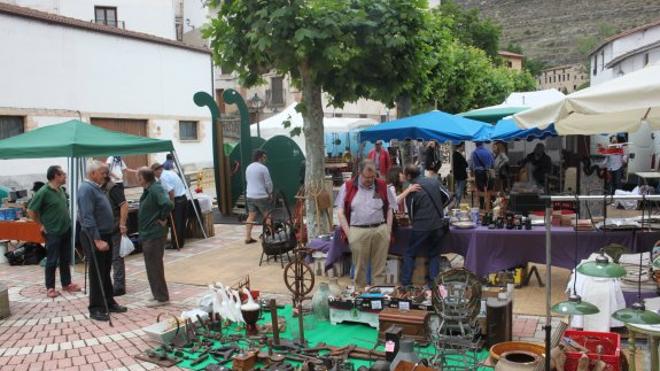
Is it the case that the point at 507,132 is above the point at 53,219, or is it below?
above

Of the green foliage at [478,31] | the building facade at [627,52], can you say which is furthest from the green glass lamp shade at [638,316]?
the green foliage at [478,31]

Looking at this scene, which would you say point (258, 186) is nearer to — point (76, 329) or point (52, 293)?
point (52, 293)

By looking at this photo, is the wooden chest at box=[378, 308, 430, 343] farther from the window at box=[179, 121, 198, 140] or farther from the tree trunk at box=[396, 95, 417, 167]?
the window at box=[179, 121, 198, 140]

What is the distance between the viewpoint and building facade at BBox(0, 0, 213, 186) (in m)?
17.7

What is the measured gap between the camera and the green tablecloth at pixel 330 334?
16.8ft

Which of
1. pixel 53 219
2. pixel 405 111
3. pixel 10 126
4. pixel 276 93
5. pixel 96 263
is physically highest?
pixel 276 93

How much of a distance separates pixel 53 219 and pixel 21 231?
273 cm

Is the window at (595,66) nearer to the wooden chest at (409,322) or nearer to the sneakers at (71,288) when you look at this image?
the wooden chest at (409,322)

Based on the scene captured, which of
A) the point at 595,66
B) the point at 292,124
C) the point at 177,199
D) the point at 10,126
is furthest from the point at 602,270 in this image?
the point at 595,66

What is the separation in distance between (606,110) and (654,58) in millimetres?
21788

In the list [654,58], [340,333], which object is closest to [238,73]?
[340,333]

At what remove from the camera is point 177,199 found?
10195 mm

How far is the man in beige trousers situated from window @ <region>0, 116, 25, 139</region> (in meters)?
14.8

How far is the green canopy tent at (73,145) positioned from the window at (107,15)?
23.0 m
